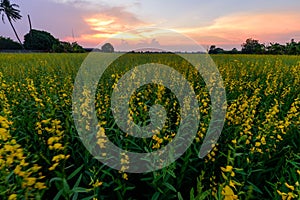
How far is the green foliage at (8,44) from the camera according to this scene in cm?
6445

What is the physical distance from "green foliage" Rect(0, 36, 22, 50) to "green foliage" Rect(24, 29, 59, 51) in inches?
139

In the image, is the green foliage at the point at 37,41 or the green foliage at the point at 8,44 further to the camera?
the green foliage at the point at 8,44

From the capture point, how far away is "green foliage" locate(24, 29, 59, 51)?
202 feet

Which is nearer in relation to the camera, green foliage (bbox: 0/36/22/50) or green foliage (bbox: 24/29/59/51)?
green foliage (bbox: 24/29/59/51)

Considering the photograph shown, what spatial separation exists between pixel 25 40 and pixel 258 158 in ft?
243

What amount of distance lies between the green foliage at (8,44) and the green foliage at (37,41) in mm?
3528

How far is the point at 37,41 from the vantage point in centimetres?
6231

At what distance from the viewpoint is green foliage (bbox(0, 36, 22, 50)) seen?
64.4 meters

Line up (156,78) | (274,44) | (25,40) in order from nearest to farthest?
(156,78)
(274,44)
(25,40)

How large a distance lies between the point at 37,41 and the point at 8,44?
10011mm

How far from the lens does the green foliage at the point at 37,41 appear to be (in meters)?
61.6

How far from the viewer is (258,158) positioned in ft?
7.97

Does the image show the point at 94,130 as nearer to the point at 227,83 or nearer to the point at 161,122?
the point at 161,122

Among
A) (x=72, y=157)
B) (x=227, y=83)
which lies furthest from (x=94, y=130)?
(x=227, y=83)
